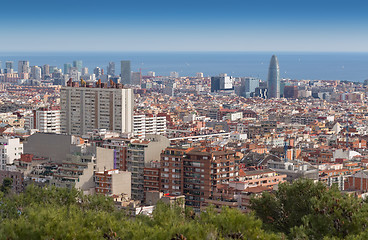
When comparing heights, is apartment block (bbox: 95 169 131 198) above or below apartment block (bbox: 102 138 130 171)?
below

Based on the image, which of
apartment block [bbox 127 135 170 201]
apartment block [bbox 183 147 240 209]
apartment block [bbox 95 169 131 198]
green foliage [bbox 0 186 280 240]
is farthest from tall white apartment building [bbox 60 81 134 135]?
green foliage [bbox 0 186 280 240]

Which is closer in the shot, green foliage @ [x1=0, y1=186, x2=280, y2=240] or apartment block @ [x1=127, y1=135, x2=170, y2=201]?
green foliage @ [x1=0, y1=186, x2=280, y2=240]

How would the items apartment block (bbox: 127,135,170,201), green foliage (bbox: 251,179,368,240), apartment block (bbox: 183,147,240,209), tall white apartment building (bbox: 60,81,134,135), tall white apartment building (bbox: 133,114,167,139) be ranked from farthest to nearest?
tall white apartment building (bbox: 133,114,167,139) → tall white apartment building (bbox: 60,81,134,135) → apartment block (bbox: 127,135,170,201) → apartment block (bbox: 183,147,240,209) → green foliage (bbox: 251,179,368,240)

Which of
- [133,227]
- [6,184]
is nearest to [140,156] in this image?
[6,184]

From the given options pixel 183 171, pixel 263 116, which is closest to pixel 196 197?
pixel 183 171

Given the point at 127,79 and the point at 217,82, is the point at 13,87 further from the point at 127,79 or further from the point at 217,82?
the point at 217,82

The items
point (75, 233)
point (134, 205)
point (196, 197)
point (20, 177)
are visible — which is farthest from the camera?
point (20, 177)

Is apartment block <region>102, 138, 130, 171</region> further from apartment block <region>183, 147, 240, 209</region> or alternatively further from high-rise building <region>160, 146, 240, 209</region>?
apartment block <region>183, 147, 240, 209</region>

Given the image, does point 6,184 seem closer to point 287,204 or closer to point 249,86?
point 287,204

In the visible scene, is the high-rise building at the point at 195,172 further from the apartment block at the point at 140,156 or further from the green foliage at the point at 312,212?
the green foliage at the point at 312,212
